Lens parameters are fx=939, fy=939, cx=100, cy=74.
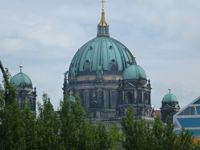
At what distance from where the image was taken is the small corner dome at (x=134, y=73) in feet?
617

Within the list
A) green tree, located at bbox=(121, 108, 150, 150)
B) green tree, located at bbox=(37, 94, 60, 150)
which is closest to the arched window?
green tree, located at bbox=(121, 108, 150, 150)

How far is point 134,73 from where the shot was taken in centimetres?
Result: 18862

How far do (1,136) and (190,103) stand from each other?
272ft

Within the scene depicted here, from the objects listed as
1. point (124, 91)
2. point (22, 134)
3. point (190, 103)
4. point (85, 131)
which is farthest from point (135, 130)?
point (124, 91)

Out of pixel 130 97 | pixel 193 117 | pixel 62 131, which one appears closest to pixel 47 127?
pixel 62 131

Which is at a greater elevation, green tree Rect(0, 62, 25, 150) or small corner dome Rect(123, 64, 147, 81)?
small corner dome Rect(123, 64, 147, 81)

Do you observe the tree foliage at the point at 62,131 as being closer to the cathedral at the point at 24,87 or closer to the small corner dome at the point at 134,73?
the small corner dome at the point at 134,73

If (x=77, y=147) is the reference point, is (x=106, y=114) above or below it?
above

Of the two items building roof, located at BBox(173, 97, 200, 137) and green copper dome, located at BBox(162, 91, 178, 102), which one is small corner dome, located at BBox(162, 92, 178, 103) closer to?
green copper dome, located at BBox(162, 91, 178, 102)

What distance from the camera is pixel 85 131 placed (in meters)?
71.6

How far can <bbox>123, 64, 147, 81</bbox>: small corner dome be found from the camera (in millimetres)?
188000

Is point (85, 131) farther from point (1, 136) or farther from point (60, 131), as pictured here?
point (1, 136)

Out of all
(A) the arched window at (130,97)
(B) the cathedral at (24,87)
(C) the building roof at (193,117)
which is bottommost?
(C) the building roof at (193,117)

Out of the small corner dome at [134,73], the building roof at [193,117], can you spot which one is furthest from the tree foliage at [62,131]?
the small corner dome at [134,73]
